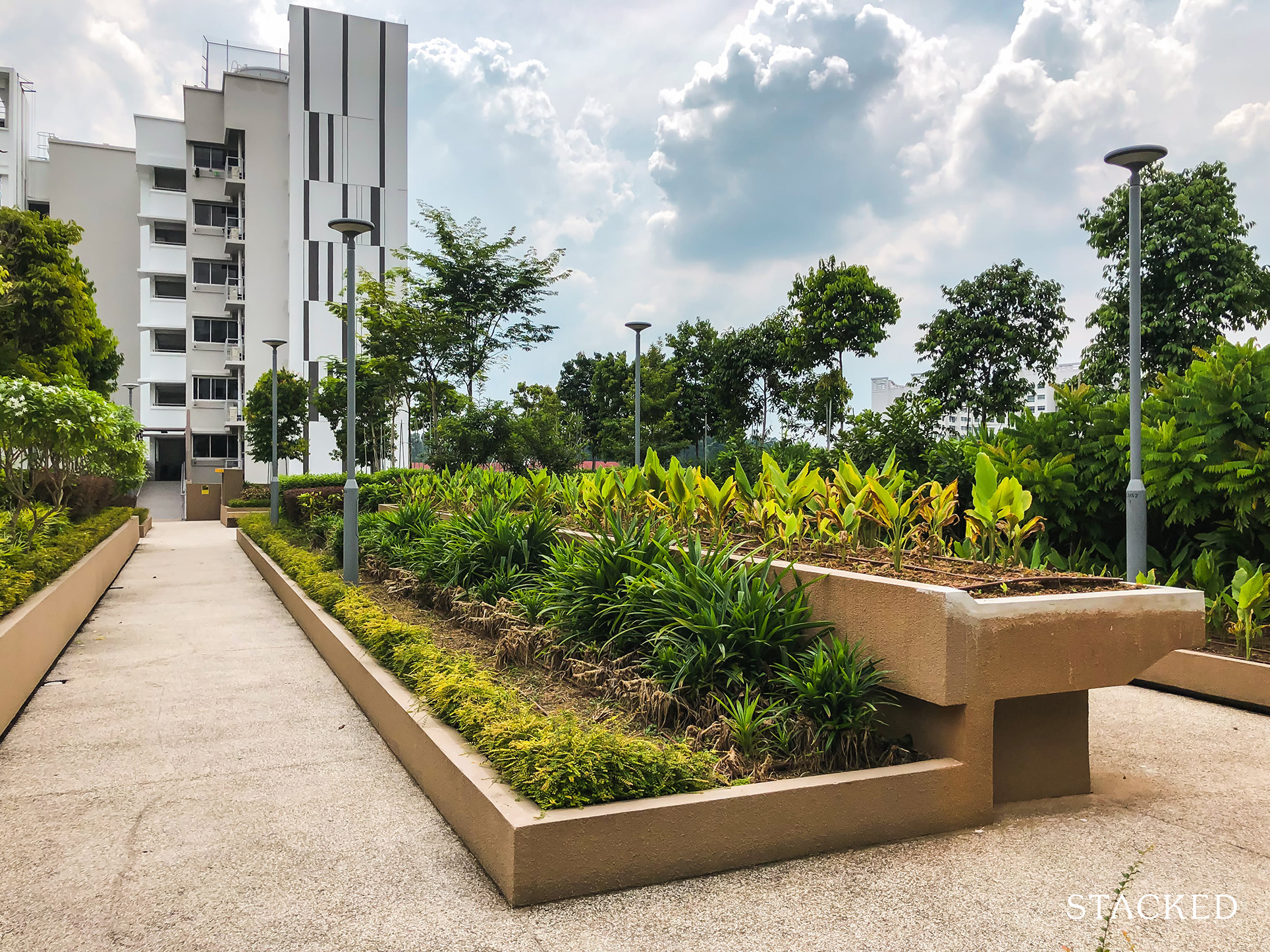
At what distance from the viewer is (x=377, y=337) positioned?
23.3m

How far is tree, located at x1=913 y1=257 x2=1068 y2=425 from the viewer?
94.6ft

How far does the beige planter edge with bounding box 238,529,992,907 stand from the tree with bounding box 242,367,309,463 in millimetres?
32907

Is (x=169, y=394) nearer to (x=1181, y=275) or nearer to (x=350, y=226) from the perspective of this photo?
(x=350, y=226)

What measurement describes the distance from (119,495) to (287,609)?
1963 centimetres

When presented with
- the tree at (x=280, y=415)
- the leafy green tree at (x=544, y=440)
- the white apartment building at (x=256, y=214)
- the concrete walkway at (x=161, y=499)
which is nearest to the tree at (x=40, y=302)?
the leafy green tree at (x=544, y=440)

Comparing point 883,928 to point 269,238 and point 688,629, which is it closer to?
point 688,629

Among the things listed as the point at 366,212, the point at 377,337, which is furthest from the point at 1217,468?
the point at 366,212

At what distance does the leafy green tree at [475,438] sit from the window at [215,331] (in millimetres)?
25407

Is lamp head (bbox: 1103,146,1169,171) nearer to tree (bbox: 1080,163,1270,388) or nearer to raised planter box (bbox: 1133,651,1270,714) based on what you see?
raised planter box (bbox: 1133,651,1270,714)

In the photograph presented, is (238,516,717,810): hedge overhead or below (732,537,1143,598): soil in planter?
below

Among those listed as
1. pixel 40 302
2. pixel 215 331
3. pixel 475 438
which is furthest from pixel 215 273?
pixel 475 438

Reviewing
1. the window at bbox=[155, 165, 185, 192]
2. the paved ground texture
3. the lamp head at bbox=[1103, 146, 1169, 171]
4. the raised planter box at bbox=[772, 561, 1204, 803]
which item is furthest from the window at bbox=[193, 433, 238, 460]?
the raised planter box at bbox=[772, 561, 1204, 803]

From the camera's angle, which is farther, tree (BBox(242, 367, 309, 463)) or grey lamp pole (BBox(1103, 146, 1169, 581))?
tree (BBox(242, 367, 309, 463))

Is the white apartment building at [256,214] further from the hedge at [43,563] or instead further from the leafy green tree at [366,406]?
the hedge at [43,563]
